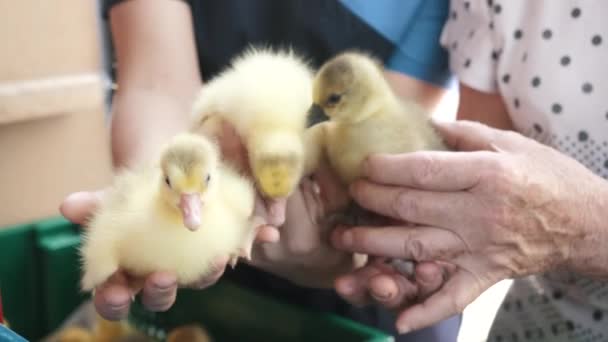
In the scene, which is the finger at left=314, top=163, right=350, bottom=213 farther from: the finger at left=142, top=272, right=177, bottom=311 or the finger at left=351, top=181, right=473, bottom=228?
the finger at left=142, top=272, right=177, bottom=311

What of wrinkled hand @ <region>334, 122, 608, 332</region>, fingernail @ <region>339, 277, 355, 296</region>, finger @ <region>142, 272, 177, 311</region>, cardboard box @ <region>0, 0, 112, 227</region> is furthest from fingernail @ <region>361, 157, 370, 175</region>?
cardboard box @ <region>0, 0, 112, 227</region>

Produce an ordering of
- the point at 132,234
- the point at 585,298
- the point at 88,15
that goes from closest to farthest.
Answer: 1. the point at 132,234
2. the point at 585,298
3. the point at 88,15

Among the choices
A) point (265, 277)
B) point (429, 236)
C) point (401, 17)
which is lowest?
point (265, 277)

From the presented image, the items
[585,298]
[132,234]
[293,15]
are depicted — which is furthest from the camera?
[293,15]

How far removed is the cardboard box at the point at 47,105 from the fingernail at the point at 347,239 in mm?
630

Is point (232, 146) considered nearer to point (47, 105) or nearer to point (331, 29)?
point (331, 29)

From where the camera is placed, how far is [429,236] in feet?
2.24

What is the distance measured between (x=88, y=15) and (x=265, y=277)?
1.98ft

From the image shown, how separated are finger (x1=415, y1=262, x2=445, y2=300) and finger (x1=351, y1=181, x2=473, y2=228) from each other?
4 centimetres

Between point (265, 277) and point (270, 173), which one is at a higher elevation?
point (270, 173)

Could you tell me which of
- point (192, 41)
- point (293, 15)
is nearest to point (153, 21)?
point (192, 41)

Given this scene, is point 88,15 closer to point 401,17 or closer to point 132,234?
point 401,17

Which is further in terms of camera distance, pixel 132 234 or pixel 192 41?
pixel 192 41

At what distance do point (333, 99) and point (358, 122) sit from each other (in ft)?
0.15
